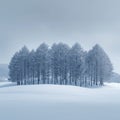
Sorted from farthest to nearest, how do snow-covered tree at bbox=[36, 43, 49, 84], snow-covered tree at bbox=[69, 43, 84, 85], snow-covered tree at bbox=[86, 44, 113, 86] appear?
snow-covered tree at bbox=[36, 43, 49, 84] → snow-covered tree at bbox=[69, 43, 84, 85] → snow-covered tree at bbox=[86, 44, 113, 86]

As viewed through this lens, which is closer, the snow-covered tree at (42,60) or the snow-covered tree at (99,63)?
the snow-covered tree at (99,63)

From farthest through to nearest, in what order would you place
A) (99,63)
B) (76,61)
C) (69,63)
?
1. (69,63)
2. (76,61)
3. (99,63)

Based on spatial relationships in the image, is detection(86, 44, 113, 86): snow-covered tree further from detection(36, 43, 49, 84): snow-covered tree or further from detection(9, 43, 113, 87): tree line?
detection(36, 43, 49, 84): snow-covered tree

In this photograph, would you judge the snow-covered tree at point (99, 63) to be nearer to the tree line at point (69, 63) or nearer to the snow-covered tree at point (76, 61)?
the tree line at point (69, 63)

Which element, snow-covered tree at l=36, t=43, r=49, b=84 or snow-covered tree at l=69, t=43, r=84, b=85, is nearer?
snow-covered tree at l=69, t=43, r=84, b=85

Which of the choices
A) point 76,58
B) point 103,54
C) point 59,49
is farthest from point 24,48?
point 103,54

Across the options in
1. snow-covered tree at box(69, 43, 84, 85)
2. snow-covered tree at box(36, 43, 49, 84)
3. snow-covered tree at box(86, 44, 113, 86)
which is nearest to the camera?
snow-covered tree at box(86, 44, 113, 86)

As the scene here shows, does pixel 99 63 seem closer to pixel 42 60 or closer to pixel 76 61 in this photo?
pixel 76 61

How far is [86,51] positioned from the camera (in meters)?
69.4

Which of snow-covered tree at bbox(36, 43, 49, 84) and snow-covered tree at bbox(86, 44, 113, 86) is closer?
snow-covered tree at bbox(86, 44, 113, 86)

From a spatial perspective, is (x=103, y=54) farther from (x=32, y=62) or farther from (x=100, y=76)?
(x=32, y=62)

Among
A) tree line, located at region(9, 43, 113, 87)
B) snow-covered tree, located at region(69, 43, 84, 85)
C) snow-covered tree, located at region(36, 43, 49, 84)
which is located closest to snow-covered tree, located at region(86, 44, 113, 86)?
tree line, located at region(9, 43, 113, 87)

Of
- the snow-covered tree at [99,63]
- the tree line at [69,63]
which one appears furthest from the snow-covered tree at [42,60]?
the snow-covered tree at [99,63]

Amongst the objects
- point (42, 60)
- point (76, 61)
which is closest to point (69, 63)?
point (76, 61)
